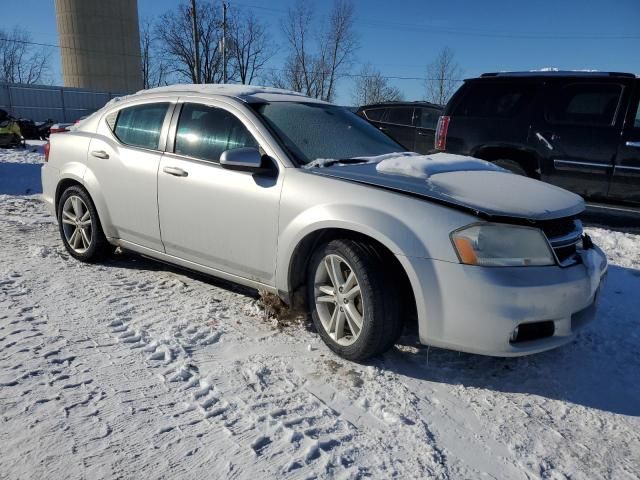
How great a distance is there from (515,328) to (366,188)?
3.53ft

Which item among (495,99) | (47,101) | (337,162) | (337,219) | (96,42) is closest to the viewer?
(337,219)

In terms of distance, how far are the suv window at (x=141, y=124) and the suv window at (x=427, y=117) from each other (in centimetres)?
760

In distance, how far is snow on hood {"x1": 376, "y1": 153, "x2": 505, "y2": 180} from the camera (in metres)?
3.01

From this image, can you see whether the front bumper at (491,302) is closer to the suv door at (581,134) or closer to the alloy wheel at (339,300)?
the alloy wheel at (339,300)

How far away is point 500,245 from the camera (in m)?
2.54

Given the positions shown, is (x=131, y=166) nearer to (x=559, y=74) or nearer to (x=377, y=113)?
(x=559, y=74)

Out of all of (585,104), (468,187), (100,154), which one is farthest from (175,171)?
(585,104)

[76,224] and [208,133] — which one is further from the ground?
[208,133]

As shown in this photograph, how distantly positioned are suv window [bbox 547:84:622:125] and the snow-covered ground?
10.4 ft

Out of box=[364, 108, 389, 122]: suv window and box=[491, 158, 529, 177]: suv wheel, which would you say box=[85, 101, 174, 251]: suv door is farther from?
box=[364, 108, 389, 122]: suv window

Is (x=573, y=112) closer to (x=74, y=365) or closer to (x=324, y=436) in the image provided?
(x=324, y=436)

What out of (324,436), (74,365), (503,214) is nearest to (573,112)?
(503,214)

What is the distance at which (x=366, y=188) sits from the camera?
2814 millimetres

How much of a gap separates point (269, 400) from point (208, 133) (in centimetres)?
201
